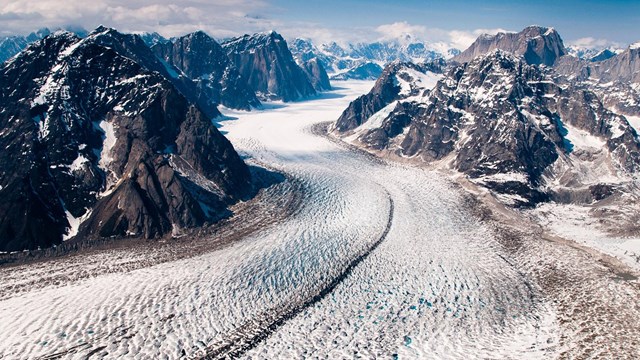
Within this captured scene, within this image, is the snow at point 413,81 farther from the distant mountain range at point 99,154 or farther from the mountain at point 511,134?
the distant mountain range at point 99,154

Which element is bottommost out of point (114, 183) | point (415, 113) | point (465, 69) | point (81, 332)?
point (81, 332)

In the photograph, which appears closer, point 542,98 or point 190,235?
point 190,235

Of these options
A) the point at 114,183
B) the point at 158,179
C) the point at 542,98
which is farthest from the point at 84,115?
the point at 542,98

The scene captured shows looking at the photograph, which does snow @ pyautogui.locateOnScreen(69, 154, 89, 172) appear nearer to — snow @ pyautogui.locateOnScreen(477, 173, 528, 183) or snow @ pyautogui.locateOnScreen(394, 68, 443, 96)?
snow @ pyautogui.locateOnScreen(477, 173, 528, 183)

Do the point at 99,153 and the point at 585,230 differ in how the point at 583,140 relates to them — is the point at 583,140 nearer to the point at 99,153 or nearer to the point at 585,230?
the point at 585,230

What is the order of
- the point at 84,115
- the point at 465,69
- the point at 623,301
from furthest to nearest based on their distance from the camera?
the point at 465,69 → the point at 84,115 → the point at 623,301

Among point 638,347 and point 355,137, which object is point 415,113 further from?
point 638,347

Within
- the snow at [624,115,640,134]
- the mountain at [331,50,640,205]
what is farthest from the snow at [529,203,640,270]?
Result: the snow at [624,115,640,134]
